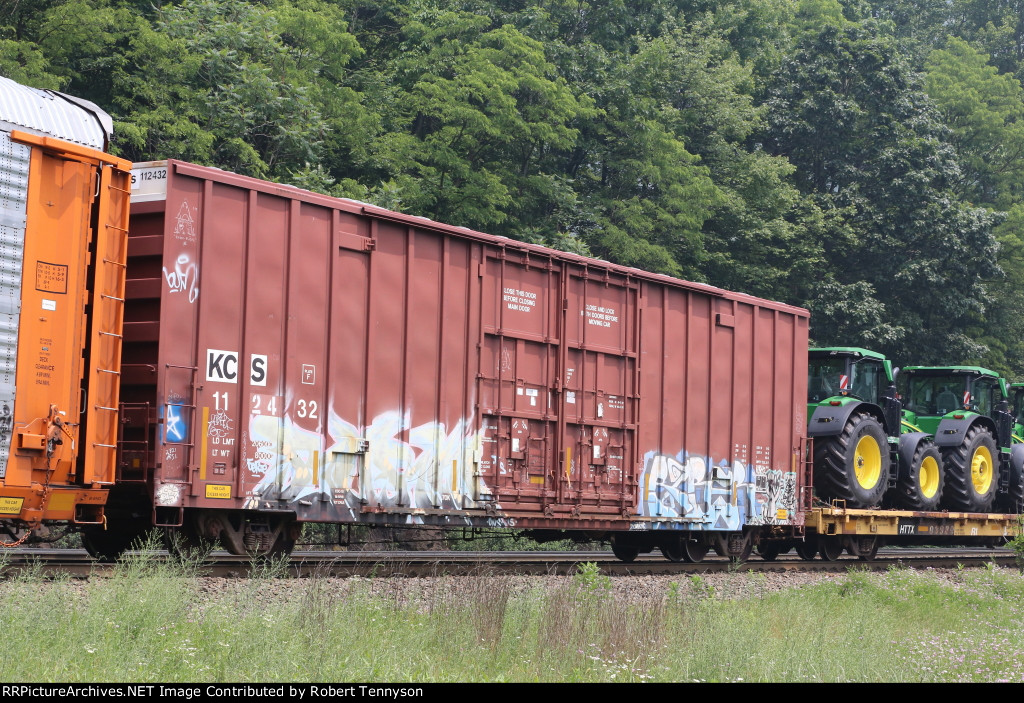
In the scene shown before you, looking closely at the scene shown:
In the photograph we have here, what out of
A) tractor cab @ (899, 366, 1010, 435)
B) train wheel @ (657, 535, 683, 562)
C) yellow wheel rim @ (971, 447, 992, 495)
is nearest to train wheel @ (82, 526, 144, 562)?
train wheel @ (657, 535, 683, 562)

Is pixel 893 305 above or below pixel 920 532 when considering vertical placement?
above

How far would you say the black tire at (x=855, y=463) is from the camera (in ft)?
59.3

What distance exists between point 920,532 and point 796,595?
7.32 metres

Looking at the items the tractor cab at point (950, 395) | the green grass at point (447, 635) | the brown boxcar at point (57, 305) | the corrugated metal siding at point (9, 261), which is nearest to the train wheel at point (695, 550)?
the green grass at point (447, 635)

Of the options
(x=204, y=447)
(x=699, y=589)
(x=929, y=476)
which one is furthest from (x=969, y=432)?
(x=204, y=447)

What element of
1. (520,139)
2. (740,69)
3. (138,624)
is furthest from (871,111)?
(138,624)

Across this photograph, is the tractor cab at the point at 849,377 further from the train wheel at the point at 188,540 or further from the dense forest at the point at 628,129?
the train wheel at the point at 188,540

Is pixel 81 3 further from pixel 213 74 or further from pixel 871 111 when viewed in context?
pixel 871 111

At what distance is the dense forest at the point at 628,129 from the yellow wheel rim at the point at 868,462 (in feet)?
36.9

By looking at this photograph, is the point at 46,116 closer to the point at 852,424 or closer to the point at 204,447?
the point at 204,447

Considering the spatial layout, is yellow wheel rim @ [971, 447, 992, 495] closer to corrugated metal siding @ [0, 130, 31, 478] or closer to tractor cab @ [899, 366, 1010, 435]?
tractor cab @ [899, 366, 1010, 435]

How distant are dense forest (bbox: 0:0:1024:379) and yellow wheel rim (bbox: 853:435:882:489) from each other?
1124cm

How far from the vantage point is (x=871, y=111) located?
Result: 39156mm

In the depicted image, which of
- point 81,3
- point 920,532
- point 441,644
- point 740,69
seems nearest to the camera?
point 441,644
